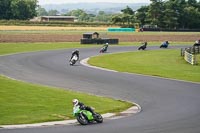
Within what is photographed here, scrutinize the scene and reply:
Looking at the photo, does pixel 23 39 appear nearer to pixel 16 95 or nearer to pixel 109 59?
pixel 109 59

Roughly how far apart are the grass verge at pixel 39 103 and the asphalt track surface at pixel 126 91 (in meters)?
1.48

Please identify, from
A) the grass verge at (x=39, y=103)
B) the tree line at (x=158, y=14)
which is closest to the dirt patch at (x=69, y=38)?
the tree line at (x=158, y=14)

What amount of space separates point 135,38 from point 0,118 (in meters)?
70.7

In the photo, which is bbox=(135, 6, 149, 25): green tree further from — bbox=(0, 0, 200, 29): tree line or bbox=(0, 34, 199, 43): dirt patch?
bbox=(0, 34, 199, 43): dirt patch

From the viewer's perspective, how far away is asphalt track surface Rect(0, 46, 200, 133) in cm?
1875

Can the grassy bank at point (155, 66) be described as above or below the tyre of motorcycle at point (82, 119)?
below

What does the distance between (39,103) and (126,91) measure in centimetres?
742

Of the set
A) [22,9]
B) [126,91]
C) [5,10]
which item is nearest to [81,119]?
[126,91]

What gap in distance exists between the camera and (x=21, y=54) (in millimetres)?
57438

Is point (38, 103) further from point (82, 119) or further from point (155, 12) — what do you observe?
point (155, 12)

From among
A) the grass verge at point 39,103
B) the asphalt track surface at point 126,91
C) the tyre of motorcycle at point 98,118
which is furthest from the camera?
the grass verge at point 39,103

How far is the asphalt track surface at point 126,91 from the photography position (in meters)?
18.8

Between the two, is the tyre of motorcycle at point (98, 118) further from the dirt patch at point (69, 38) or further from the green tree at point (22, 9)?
the green tree at point (22, 9)

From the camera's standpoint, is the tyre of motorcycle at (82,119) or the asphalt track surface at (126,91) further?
the tyre of motorcycle at (82,119)
